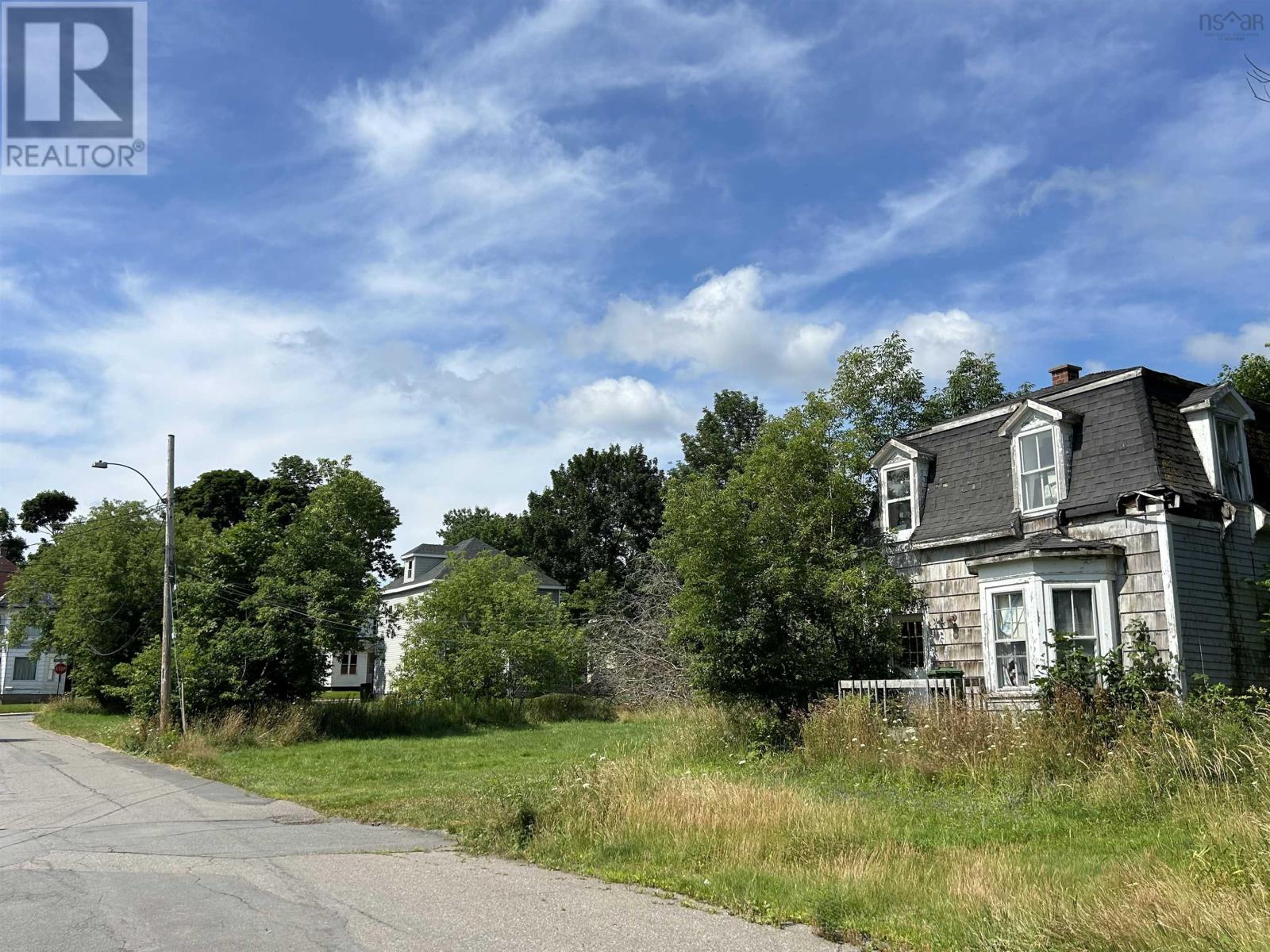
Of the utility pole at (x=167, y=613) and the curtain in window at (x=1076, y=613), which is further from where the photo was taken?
the utility pole at (x=167, y=613)

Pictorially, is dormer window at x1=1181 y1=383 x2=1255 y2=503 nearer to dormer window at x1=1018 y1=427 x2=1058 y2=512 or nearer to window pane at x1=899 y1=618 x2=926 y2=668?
dormer window at x1=1018 y1=427 x2=1058 y2=512

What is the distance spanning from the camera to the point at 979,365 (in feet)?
110

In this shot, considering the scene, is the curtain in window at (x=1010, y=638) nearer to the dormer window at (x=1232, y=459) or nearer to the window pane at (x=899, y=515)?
the window pane at (x=899, y=515)

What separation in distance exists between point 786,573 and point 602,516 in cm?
4143

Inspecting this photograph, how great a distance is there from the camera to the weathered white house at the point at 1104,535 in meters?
16.3

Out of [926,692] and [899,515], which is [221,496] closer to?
[899,515]

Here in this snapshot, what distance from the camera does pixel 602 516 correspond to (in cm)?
5984

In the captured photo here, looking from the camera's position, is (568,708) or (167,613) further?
(568,708)

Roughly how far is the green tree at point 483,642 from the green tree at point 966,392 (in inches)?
587

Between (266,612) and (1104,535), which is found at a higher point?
(1104,535)

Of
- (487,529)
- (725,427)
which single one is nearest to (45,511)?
(487,529)

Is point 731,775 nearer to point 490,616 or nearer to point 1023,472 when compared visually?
point 1023,472

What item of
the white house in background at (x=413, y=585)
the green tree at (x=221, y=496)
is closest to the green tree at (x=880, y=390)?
the white house in background at (x=413, y=585)

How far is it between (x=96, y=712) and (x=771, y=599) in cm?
3295
